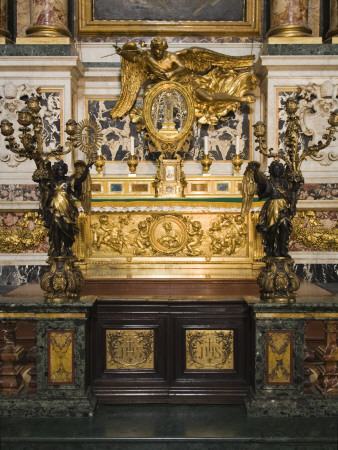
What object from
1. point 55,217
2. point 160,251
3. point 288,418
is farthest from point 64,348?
point 160,251

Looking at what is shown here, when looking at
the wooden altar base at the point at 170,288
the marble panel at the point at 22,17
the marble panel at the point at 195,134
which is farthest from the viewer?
the marble panel at the point at 22,17

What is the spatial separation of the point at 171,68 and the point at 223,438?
5100 mm

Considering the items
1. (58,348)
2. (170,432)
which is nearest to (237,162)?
(58,348)

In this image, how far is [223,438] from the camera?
371 centimetres

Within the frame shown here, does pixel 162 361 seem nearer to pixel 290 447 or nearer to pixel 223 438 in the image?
pixel 223 438

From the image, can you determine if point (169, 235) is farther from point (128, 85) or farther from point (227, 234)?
point (128, 85)

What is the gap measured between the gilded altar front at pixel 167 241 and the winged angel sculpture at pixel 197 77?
5.57 ft

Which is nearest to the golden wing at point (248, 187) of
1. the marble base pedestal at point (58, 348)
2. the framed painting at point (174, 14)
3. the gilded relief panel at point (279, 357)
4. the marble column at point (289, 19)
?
the gilded relief panel at point (279, 357)

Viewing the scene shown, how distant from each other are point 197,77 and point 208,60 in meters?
0.28

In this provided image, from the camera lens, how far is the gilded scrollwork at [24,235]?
6895 mm

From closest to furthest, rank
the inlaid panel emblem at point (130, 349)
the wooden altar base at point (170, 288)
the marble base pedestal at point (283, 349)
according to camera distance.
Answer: the marble base pedestal at point (283, 349) → the inlaid panel emblem at point (130, 349) → the wooden altar base at point (170, 288)

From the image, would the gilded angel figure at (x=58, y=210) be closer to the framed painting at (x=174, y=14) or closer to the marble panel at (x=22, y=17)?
the framed painting at (x=174, y=14)

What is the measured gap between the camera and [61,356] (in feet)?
13.8

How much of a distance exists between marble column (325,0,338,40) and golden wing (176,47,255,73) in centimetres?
118
